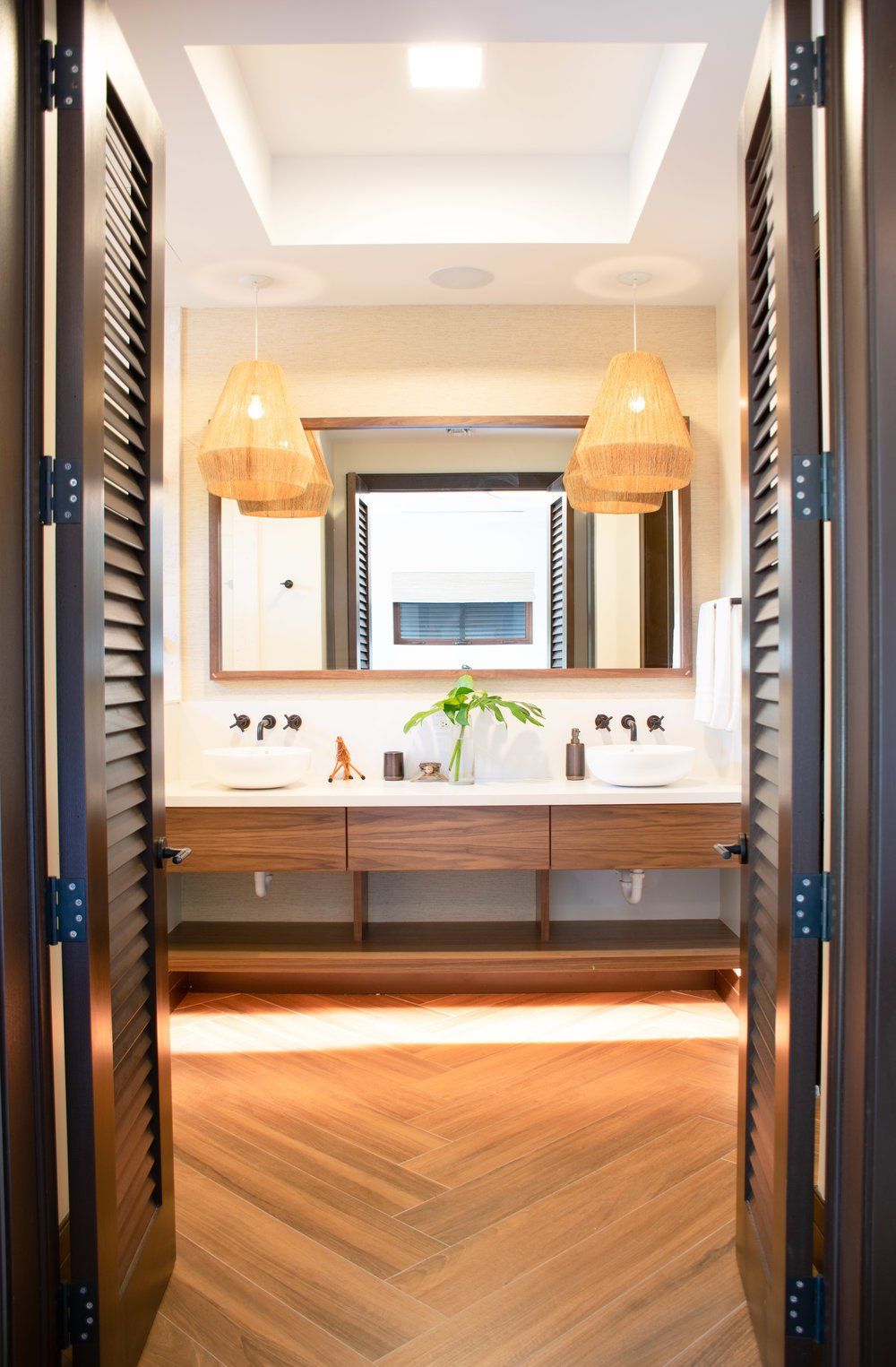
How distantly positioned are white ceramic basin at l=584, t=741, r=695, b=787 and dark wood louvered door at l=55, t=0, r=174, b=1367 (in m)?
1.85

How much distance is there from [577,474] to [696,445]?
2.04ft

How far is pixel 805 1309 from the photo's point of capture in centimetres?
135

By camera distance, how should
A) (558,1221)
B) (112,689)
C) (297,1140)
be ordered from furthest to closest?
(297,1140) → (558,1221) → (112,689)

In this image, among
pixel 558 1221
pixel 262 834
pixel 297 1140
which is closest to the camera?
pixel 558 1221

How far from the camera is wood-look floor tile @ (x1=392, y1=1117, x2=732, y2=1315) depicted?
1779 mm

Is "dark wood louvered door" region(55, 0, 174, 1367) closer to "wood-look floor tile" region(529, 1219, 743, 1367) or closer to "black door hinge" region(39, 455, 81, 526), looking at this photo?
"black door hinge" region(39, 455, 81, 526)

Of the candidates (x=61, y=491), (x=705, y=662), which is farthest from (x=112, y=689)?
(x=705, y=662)

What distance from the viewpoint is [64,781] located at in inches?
53.0

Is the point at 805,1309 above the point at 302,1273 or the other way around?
above

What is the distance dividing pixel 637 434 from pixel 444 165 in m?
1.13

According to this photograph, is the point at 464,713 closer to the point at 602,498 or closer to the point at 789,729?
the point at 602,498

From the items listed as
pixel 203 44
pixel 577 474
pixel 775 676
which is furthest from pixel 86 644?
pixel 577 474

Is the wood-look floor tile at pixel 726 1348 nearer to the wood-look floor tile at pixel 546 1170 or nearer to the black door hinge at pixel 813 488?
the wood-look floor tile at pixel 546 1170

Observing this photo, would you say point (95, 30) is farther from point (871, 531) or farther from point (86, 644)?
point (871, 531)
